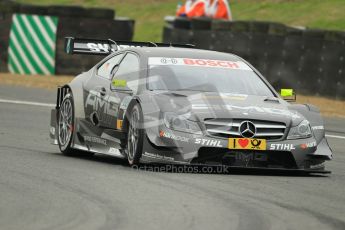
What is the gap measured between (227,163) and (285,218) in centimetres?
279

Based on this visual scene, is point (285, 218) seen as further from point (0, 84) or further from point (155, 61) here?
point (0, 84)

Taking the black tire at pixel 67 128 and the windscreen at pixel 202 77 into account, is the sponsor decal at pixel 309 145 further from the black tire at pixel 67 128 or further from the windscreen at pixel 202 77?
the black tire at pixel 67 128

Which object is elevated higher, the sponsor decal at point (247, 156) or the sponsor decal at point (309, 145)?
the sponsor decal at point (309, 145)

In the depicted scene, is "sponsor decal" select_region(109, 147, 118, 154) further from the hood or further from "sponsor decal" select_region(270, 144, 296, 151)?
"sponsor decal" select_region(270, 144, 296, 151)

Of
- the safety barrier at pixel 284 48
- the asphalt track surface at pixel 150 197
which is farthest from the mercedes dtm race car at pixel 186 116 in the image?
the safety barrier at pixel 284 48

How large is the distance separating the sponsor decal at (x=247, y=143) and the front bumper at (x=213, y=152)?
0.04 metres

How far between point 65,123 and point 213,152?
266cm

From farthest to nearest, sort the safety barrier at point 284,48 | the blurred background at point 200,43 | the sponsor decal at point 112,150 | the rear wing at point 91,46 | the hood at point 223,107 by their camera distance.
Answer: the blurred background at point 200,43 → the safety barrier at point 284,48 → the rear wing at point 91,46 → the sponsor decal at point 112,150 → the hood at point 223,107

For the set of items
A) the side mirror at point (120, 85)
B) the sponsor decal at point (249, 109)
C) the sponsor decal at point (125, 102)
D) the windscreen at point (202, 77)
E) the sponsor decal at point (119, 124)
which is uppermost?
the windscreen at point (202, 77)

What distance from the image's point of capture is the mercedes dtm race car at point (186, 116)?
34.4ft

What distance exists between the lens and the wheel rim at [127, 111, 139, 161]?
10.7m

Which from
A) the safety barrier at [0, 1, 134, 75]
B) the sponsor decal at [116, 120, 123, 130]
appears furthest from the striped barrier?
the sponsor decal at [116, 120, 123, 130]

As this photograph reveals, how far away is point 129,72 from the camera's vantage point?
38.7 ft

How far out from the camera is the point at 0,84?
2398cm
